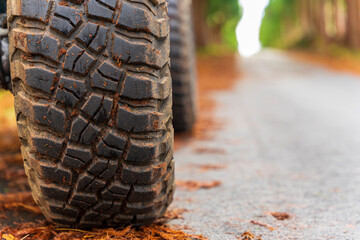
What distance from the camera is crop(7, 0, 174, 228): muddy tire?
3.92 ft

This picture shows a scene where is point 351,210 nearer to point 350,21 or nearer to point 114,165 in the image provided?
point 114,165

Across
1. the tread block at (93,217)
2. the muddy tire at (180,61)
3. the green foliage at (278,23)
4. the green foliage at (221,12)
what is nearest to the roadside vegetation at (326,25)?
the green foliage at (278,23)

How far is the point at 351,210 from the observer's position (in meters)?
1.66

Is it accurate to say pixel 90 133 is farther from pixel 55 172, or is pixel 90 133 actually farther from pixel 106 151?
pixel 55 172

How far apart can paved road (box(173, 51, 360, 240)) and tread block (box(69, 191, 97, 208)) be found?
1.30 ft

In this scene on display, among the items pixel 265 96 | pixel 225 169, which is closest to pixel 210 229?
pixel 225 169

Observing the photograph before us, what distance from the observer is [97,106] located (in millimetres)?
1209

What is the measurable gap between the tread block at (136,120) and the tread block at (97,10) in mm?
292

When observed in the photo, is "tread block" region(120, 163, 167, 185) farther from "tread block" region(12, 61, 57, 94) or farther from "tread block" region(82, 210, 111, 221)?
"tread block" region(12, 61, 57, 94)

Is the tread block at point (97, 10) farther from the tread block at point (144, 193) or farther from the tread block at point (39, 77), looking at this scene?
the tread block at point (144, 193)

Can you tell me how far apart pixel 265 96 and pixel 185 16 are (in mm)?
3922

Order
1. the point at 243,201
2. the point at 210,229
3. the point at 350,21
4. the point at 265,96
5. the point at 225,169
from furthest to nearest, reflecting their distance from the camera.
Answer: the point at 350,21
the point at 265,96
the point at 225,169
the point at 243,201
the point at 210,229

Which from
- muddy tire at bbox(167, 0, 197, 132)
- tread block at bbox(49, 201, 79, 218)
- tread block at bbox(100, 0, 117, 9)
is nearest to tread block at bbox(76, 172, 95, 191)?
tread block at bbox(49, 201, 79, 218)

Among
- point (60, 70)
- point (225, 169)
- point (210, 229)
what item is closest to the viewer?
point (60, 70)
